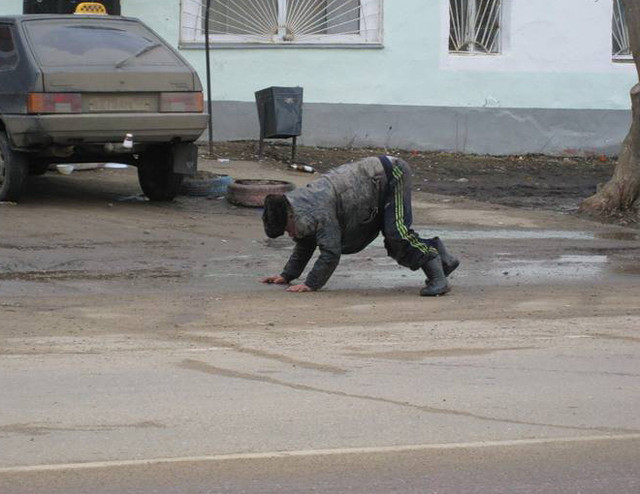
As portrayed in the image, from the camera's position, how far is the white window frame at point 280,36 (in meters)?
18.9

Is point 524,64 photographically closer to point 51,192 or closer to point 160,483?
point 51,192

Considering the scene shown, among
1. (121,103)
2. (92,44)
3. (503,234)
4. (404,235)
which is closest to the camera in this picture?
(404,235)

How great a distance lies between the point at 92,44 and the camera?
12883 millimetres

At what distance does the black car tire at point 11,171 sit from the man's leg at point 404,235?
15.8 ft

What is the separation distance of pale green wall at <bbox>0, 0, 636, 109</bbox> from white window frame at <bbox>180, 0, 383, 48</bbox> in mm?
111

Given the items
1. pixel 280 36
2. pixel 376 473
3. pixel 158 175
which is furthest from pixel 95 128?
pixel 376 473

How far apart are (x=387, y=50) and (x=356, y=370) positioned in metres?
12.8

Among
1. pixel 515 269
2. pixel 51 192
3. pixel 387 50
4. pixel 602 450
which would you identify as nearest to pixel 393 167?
pixel 515 269

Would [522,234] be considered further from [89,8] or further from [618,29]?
[618,29]

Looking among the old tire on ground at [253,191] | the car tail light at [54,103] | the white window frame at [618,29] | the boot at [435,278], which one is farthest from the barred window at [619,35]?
the boot at [435,278]

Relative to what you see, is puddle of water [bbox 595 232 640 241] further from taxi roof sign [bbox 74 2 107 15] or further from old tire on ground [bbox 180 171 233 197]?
taxi roof sign [bbox 74 2 107 15]

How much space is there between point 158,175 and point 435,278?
5.39 meters

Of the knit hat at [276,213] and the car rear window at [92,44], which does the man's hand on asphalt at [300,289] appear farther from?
the car rear window at [92,44]

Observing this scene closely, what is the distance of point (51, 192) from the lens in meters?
14.4
